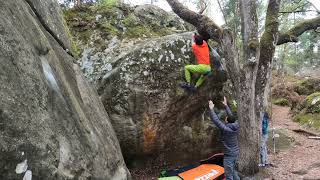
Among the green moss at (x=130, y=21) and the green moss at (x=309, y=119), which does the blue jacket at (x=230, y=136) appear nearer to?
the green moss at (x=130, y=21)

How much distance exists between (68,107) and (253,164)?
5.80 m

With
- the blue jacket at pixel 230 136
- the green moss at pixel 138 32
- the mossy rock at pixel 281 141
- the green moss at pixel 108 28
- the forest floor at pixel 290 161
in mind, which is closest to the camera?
the blue jacket at pixel 230 136

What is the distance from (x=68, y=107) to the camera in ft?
15.4

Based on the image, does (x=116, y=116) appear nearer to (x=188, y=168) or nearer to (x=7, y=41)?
(x=188, y=168)

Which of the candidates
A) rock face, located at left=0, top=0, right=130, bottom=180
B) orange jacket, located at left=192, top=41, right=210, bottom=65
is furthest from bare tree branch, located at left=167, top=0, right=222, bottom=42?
rock face, located at left=0, top=0, right=130, bottom=180

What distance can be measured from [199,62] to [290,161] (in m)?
4.98

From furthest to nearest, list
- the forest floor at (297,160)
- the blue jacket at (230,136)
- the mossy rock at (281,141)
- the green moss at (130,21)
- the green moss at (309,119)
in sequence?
the green moss at (309,119) → the mossy rock at (281,141) → the green moss at (130,21) → the forest floor at (297,160) → the blue jacket at (230,136)

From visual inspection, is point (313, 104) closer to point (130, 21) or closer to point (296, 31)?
point (296, 31)

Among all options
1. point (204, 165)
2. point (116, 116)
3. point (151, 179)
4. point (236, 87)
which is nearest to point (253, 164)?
point (204, 165)

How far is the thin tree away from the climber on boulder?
1.20 feet

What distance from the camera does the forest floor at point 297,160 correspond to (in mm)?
9305

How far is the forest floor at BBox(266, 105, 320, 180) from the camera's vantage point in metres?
9.30

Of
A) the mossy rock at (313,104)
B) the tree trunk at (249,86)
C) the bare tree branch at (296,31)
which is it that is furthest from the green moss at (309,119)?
the tree trunk at (249,86)

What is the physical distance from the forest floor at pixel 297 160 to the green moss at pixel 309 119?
1.02m
